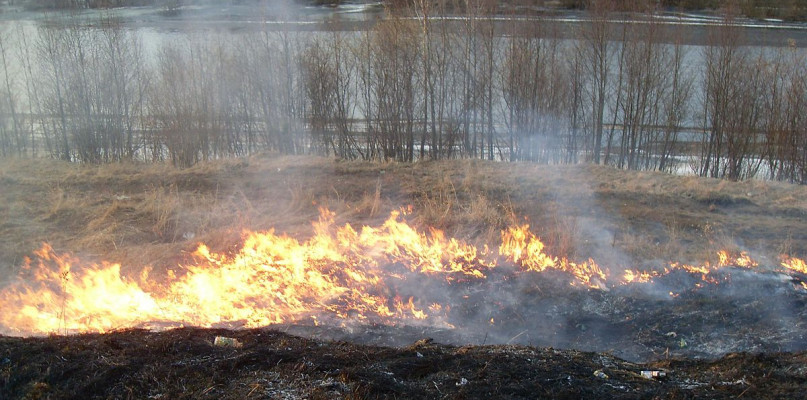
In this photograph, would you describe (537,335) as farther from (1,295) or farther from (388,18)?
(388,18)

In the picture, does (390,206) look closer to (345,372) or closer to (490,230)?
(490,230)

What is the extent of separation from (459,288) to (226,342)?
2591 mm

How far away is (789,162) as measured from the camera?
655 inches

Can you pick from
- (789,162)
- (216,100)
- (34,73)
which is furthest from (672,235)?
(34,73)

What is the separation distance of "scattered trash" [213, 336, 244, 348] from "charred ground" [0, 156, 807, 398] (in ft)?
0.32

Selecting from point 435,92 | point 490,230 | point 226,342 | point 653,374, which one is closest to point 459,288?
point 490,230

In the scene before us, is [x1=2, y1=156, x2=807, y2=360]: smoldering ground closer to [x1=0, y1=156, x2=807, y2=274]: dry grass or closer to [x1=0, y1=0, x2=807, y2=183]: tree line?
[x1=0, y1=156, x2=807, y2=274]: dry grass

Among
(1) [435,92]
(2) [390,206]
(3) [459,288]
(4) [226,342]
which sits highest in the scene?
(1) [435,92]

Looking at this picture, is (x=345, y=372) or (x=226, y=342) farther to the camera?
(x=226, y=342)

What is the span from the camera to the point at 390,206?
884 centimetres

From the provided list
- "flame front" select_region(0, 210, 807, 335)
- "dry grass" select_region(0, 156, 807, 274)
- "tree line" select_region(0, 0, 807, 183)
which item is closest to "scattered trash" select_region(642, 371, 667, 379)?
"flame front" select_region(0, 210, 807, 335)

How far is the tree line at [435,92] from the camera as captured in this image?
1627cm

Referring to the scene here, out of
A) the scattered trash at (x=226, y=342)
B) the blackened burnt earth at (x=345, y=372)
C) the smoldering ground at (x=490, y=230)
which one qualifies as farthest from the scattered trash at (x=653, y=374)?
the scattered trash at (x=226, y=342)

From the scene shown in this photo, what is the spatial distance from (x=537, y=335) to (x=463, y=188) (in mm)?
4276
